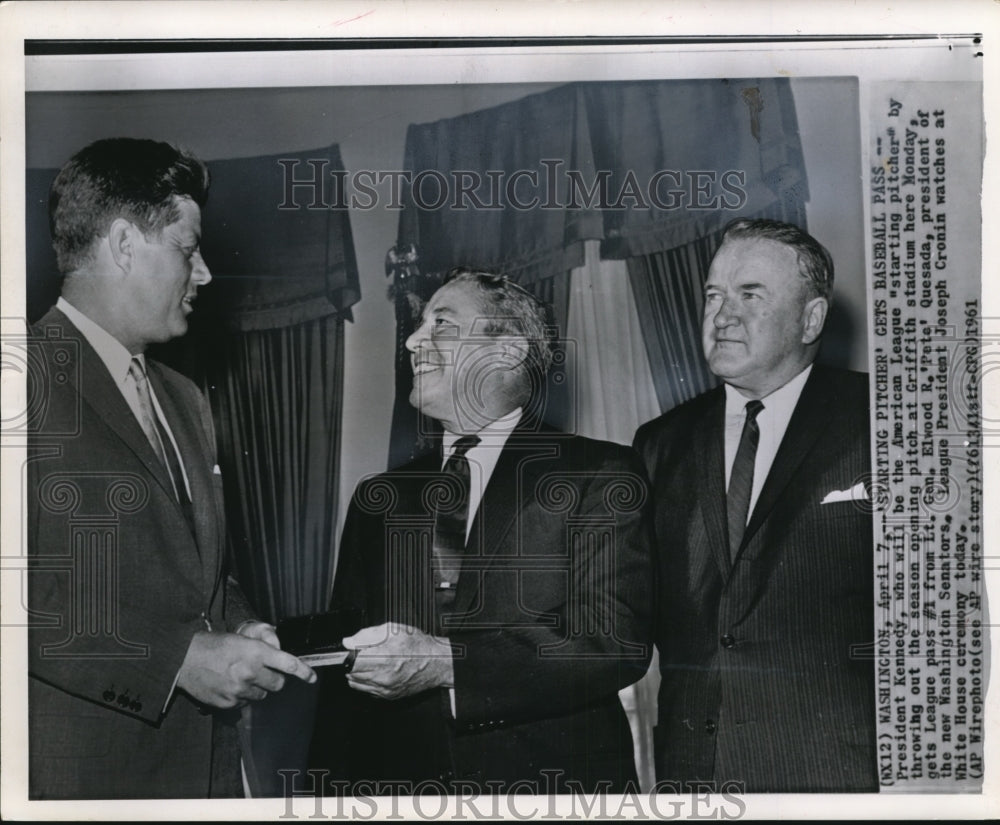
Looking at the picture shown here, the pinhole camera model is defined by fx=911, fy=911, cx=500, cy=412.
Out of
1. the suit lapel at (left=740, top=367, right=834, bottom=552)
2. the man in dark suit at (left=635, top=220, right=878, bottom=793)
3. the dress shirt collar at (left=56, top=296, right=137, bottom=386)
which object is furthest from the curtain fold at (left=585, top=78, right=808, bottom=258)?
the dress shirt collar at (left=56, top=296, right=137, bottom=386)

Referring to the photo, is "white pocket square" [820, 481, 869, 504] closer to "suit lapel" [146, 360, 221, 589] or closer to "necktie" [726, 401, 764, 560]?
"necktie" [726, 401, 764, 560]

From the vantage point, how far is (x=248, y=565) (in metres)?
2.29

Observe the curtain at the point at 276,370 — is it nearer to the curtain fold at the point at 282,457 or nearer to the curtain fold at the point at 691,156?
A: the curtain fold at the point at 282,457

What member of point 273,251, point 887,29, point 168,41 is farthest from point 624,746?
point 168,41

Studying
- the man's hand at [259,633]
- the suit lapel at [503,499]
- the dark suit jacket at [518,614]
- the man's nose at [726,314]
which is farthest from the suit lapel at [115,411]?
the man's nose at [726,314]

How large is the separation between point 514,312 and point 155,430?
0.95m

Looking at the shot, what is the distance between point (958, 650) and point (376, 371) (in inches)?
64.0

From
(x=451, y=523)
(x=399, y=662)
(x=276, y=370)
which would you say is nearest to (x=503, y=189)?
(x=276, y=370)

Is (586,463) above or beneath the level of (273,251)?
beneath

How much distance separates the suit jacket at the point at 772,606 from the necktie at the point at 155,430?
1.16 metres

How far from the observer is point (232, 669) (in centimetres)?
225

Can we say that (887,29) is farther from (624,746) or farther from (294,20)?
(624,746)

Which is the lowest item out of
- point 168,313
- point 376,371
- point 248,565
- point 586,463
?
point 248,565

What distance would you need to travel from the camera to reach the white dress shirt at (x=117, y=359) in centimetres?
228
